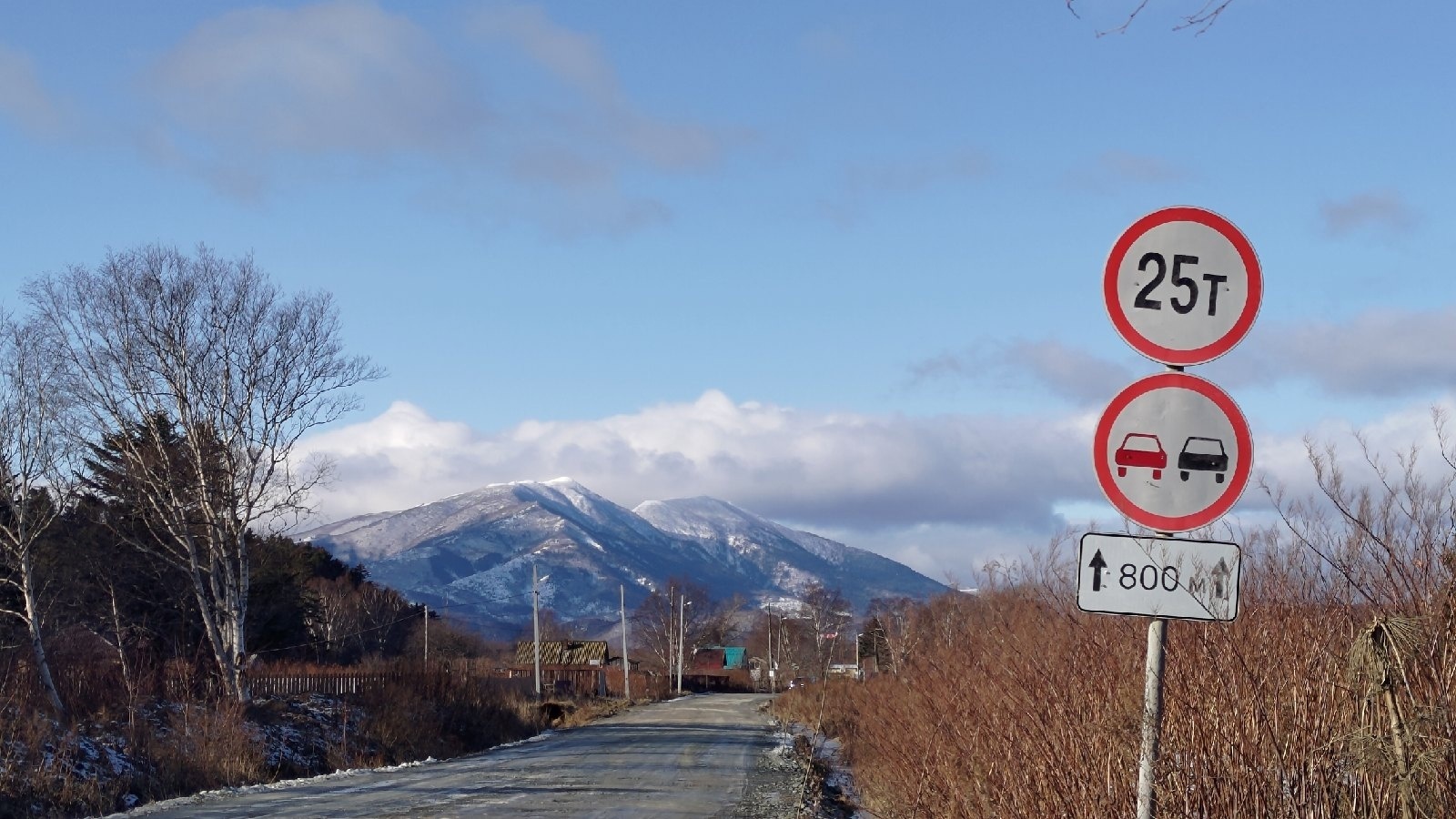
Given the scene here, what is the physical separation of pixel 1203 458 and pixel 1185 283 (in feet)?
2.17

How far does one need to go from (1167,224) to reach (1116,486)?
3.29ft

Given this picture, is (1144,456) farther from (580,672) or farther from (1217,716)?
(580,672)

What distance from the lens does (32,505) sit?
30391 mm

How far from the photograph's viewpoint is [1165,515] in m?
4.50

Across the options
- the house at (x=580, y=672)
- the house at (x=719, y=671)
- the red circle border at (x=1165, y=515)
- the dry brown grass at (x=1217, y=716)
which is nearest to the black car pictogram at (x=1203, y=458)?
the red circle border at (x=1165, y=515)

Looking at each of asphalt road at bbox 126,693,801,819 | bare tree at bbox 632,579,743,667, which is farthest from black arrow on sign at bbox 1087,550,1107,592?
bare tree at bbox 632,579,743,667

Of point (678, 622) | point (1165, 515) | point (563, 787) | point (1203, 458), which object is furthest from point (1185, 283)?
point (678, 622)

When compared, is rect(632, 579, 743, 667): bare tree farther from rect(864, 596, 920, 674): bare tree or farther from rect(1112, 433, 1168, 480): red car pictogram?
rect(1112, 433, 1168, 480): red car pictogram

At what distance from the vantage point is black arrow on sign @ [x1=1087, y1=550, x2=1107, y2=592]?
448cm

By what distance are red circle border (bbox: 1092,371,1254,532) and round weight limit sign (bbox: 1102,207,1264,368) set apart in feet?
0.51

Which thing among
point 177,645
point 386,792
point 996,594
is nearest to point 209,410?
point 177,645

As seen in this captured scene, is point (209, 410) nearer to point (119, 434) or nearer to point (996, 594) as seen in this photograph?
point (119, 434)

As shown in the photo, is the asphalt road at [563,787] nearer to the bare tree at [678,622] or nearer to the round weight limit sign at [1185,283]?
the round weight limit sign at [1185,283]

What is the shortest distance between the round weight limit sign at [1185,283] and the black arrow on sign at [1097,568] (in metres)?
0.79
